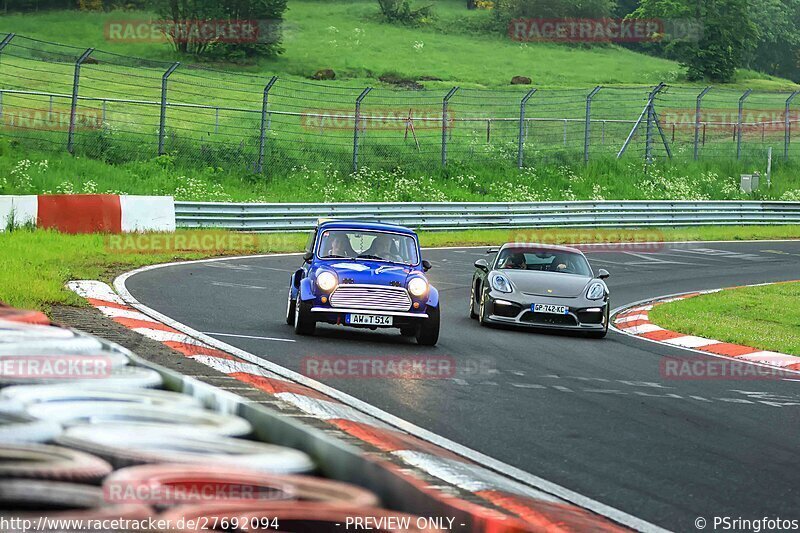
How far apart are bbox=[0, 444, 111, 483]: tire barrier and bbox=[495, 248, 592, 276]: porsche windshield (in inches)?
487

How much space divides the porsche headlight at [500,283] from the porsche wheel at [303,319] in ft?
10.3

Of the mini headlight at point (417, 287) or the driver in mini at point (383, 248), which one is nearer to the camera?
the mini headlight at point (417, 287)

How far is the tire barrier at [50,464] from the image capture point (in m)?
3.29

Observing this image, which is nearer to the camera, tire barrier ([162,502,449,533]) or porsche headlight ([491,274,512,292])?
tire barrier ([162,502,449,533])

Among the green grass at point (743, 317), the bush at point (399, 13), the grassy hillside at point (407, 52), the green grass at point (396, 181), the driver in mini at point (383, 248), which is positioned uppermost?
the bush at point (399, 13)

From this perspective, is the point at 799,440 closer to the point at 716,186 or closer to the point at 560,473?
the point at 560,473

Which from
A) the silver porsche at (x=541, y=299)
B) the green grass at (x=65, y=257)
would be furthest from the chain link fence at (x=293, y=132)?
the silver porsche at (x=541, y=299)

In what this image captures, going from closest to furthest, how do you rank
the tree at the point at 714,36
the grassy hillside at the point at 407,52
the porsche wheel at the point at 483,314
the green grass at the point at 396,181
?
the porsche wheel at the point at 483,314 → the green grass at the point at 396,181 → the grassy hillside at the point at 407,52 → the tree at the point at 714,36

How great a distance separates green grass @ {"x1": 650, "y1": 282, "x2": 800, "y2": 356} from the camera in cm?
1520

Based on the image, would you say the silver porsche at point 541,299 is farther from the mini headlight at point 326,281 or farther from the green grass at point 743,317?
the mini headlight at point 326,281

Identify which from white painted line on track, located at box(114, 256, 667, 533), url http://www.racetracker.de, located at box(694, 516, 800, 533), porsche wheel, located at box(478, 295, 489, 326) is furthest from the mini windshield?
url http://www.racetracker.de, located at box(694, 516, 800, 533)

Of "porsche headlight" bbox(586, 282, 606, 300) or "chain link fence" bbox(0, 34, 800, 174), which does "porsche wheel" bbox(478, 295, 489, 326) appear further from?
"chain link fence" bbox(0, 34, 800, 174)

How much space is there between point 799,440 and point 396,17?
89973 mm

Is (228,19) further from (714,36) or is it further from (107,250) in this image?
(107,250)
